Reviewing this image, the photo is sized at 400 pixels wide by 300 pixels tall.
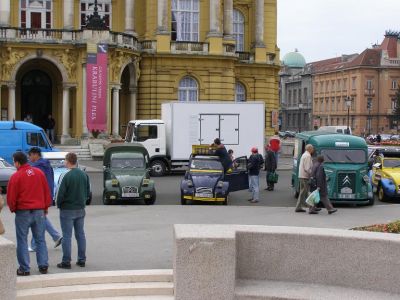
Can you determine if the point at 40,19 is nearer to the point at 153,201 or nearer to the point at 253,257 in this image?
the point at 153,201

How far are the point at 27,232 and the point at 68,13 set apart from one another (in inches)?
1449

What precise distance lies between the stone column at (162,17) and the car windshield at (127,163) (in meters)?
26.4

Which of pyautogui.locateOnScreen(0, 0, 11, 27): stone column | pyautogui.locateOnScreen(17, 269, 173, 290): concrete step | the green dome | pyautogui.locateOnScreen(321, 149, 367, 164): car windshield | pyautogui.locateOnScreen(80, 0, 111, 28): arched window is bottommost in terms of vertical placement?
pyautogui.locateOnScreen(17, 269, 173, 290): concrete step

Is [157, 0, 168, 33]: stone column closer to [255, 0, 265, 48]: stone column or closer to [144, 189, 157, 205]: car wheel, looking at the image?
[255, 0, 265, 48]: stone column

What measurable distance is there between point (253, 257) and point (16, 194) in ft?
12.4

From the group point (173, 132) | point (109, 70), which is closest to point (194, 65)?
point (109, 70)

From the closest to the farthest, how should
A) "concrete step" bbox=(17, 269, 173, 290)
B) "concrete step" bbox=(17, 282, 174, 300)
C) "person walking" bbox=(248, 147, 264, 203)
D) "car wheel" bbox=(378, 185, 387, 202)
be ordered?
"concrete step" bbox=(17, 282, 174, 300) < "concrete step" bbox=(17, 269, 173, 290) < "person walking" bbox=(248, 147, 264, 203) < "car wheel" bbox=(378, 185, 387, 202)

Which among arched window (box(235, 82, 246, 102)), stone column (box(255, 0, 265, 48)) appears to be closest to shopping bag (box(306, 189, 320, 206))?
arched window (box(235, 82, 246, 102))

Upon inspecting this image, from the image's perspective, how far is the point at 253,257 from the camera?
11305 millimetres

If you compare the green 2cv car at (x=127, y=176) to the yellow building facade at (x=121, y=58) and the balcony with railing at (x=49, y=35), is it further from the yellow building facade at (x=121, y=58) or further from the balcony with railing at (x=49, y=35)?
the yellow building facade at (x=121, y=58)

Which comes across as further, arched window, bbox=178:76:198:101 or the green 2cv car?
arched window, bbox=178:76:198:101

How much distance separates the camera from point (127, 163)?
25031mm

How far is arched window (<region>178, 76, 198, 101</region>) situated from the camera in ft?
168

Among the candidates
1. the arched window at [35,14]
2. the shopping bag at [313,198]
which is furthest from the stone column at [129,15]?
the shopping bag at [313,198]
